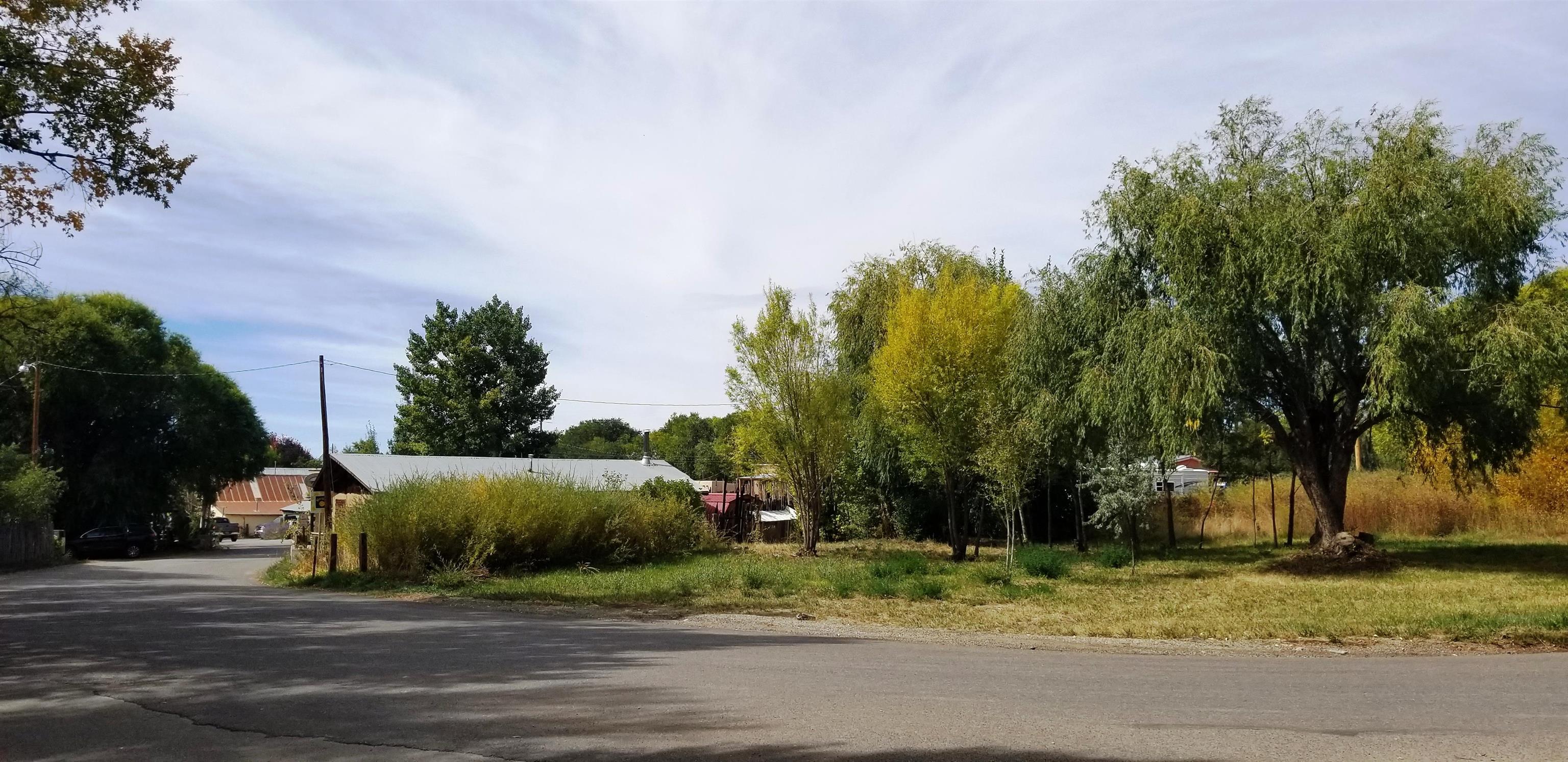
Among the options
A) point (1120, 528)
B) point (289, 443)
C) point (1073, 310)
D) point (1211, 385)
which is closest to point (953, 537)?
point (1120, 528)

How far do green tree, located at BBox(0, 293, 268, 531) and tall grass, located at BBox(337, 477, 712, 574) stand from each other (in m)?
27.6

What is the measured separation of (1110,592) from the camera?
19656 millimetres

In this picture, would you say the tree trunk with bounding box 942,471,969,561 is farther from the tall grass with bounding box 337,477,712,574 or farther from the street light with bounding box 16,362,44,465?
the street light with bounding box 16,362,44,465

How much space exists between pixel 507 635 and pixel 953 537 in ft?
59.7

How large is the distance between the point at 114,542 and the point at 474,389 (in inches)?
955

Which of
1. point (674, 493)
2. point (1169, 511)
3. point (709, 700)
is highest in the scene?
point (674, 493)

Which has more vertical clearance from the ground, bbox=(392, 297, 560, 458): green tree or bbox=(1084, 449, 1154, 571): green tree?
bbox=(392, 297, 560, 458): green tree

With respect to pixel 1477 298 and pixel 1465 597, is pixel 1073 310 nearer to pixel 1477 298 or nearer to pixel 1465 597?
pixel 1477 298

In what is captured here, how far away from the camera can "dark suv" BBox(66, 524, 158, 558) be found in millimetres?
42312

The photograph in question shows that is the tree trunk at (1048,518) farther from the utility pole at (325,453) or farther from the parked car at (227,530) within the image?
the parked car at (227,530)

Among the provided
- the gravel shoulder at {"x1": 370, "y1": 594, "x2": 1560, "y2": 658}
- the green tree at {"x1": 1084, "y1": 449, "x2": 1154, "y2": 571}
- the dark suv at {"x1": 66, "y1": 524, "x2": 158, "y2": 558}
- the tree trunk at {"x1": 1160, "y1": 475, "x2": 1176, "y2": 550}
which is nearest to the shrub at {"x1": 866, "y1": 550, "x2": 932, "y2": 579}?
the green tree at {"x1": 1084, "y1": 449, "x2": 1154, "y2": 571}

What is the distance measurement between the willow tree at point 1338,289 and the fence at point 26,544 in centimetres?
3533

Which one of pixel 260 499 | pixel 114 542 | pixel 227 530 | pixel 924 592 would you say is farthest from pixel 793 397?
pixel 260 499

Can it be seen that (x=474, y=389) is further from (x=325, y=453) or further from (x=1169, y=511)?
(x=1169, y=511)
